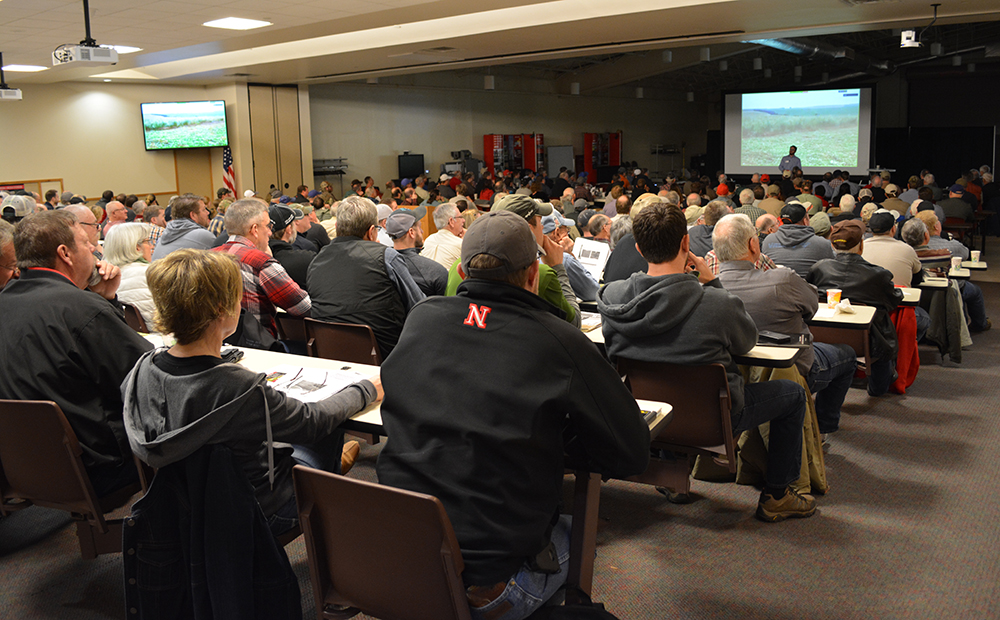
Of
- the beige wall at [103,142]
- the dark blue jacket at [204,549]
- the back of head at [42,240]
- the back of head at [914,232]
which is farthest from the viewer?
the beige wall at [103,142]

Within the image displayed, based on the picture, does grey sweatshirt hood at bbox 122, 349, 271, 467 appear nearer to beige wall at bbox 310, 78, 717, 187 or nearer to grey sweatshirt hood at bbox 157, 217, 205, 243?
grey sweatshirt hood at bbox 157, 217, 205, 243

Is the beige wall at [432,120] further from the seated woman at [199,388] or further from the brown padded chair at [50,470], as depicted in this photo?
the seated woman at [199,388]

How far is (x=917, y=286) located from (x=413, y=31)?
6.95 meters

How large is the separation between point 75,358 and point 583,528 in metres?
1.66

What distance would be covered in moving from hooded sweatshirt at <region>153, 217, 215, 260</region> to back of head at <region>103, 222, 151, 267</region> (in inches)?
36.5

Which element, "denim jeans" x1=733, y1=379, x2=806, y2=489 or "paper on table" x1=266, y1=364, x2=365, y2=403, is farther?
"denim jeans" x1=733, y1=379, x2=806, y2=489

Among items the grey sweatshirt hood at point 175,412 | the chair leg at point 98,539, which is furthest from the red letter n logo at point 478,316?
the chair leg at point 98,539

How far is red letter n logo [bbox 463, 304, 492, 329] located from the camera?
163cm

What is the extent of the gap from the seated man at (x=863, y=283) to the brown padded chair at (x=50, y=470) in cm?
389

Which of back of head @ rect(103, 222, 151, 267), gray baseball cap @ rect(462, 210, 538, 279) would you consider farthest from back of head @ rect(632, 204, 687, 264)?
back of head @ rect(103, 222, 151, 267)

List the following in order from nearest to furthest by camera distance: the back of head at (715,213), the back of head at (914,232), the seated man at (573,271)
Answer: the seated man at (573,271)
the back of head at (715,213)
the back of head at (914,232)

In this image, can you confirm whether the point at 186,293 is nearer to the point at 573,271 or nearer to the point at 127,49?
the point at 573,271

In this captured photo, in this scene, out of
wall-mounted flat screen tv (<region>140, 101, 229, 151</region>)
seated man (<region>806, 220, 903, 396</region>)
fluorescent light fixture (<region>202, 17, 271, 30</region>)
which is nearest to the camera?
seated man (<region>806, 220, 903, 396</region>)

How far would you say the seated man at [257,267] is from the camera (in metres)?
3.68
